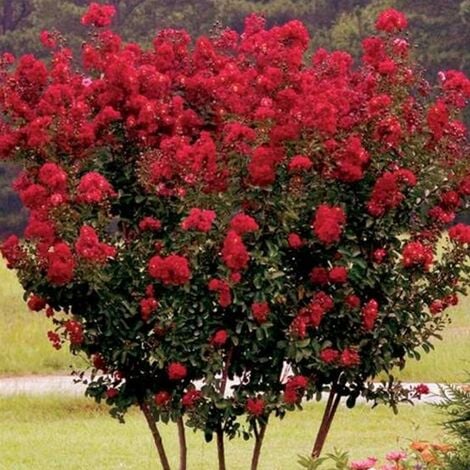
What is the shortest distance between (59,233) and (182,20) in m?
40.9

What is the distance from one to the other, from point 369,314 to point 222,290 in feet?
2.88

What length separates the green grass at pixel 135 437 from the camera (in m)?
11.8

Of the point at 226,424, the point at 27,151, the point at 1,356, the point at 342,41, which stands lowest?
the point at 226,424

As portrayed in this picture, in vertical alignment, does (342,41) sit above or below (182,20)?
below

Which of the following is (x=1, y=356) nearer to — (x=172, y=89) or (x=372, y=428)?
(x=372, y=428)

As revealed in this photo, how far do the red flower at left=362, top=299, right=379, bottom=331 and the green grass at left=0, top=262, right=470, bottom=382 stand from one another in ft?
27.0

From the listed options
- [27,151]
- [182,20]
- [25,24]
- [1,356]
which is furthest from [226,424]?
[25,24]

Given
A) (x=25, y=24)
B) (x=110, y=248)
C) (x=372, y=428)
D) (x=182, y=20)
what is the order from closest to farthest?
(x=110, y=248), (x=372, y=428), (x=182, y=20), (x=25, y=24)

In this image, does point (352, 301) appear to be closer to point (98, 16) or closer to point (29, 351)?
point (98, 16)

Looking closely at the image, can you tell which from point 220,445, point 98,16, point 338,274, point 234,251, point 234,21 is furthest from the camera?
point 234,21

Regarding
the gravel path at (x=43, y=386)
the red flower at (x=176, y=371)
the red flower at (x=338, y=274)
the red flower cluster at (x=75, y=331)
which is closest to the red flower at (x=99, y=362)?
the red flower cluster at (x=75, y=331)

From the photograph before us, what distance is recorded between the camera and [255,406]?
7703mm

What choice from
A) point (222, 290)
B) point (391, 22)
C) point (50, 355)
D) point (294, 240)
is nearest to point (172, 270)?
point (222, 290)

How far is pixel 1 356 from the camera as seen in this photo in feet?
60.2
